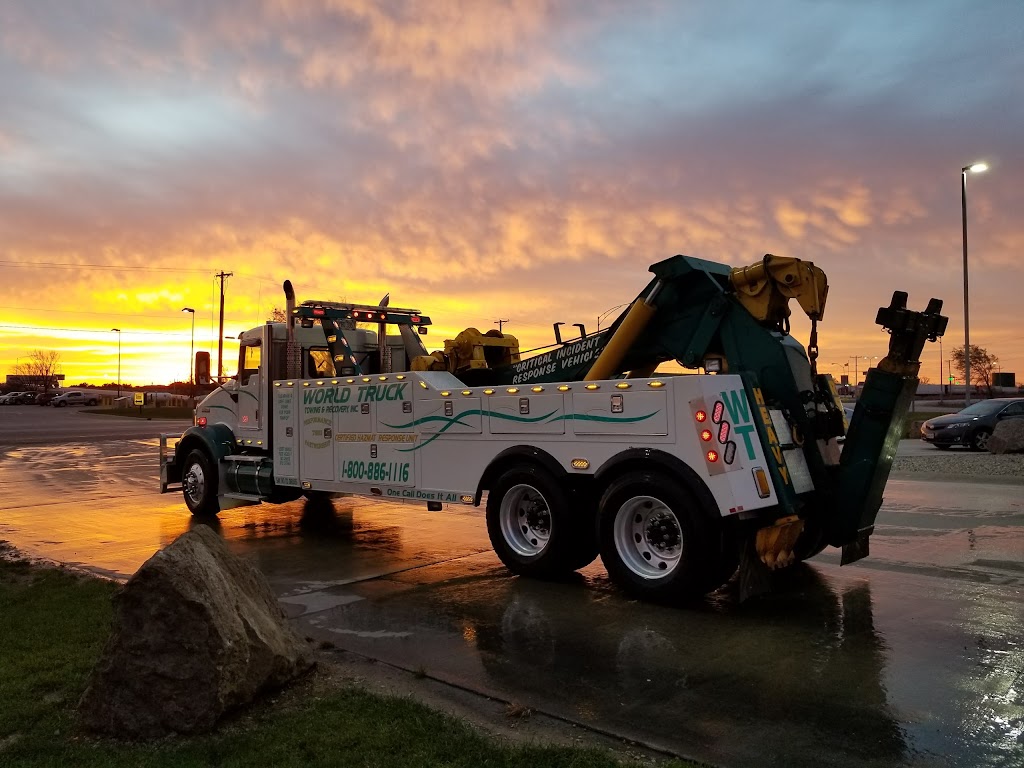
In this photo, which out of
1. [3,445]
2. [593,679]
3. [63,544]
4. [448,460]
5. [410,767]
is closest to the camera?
[410,767]

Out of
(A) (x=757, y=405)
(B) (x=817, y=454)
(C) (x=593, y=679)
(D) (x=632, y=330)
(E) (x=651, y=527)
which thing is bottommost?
(C) (x=593, y=679)

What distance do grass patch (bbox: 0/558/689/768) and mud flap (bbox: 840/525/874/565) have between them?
13.8ft

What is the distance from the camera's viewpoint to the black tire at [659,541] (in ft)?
21.4

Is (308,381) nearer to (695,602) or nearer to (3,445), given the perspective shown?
(695,602)

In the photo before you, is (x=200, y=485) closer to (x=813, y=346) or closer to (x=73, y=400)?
(x=813, y=346)

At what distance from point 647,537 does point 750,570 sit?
901mm

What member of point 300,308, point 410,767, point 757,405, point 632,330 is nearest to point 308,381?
point 300,308

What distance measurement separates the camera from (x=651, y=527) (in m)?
7.04

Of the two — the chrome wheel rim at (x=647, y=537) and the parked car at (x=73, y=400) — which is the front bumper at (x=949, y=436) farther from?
the parked car at (x=73, y=400)

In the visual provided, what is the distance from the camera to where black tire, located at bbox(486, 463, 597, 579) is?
7551mm

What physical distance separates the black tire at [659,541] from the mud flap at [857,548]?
1.38 meters

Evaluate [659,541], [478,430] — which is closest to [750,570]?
[659,541]

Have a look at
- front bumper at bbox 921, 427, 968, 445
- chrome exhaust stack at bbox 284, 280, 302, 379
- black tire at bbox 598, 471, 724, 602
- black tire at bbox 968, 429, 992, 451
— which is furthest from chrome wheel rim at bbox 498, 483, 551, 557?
black tire at bbox 968, 429, 992, 451

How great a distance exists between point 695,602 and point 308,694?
3536 mm
